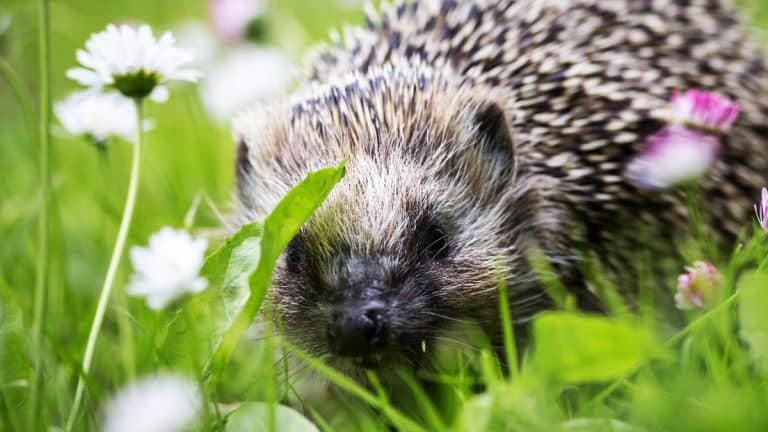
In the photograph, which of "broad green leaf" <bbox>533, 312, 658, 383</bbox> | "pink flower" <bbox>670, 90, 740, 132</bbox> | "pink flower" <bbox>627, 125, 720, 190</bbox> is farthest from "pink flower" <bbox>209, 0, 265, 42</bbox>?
"broad green leaf" <bbox>533, 312, 658, 383</bbox>

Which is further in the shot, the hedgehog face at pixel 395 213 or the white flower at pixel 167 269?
the hedgehog face at pixel 395 213

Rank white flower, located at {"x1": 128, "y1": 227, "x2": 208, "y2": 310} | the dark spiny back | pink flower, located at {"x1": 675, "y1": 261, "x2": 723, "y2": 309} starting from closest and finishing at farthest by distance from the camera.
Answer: white flower, located at {"x1": 128, "y1": 227, "x2": 208, "y2": 310} → pink flower, located at {"x1": 675, "y1": 261, "x2": 723, "y2": 309} → the dark spiny back

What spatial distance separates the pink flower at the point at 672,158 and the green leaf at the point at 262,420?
140 centimetres

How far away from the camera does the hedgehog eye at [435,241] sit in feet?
9.61

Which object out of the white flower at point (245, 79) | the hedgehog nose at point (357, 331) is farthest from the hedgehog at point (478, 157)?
the white flower at point (245, 79)

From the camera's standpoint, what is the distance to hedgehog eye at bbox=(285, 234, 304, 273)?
2902 millimetres

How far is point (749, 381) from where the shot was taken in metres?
2.14

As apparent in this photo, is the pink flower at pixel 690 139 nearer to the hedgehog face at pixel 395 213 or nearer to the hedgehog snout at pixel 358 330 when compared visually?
the hedgehog face at pixel 395 213

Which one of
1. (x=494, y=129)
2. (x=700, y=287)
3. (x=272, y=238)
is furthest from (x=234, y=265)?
(x=700, y=287)

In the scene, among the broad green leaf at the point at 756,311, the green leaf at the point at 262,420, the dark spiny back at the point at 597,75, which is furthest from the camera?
the dark spiny back at the point at 597,75

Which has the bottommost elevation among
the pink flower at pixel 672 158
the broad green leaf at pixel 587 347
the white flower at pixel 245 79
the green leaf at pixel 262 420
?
the green leaf at pixel 262 420

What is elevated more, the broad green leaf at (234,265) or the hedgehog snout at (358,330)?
the broad green leaf at (234,265)

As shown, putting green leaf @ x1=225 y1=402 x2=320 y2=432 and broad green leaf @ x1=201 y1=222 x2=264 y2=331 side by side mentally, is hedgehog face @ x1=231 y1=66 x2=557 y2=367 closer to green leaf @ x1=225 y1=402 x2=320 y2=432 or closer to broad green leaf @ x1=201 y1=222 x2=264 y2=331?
broad green leaf @ x1=201 y1=222 x2=264 y2=331

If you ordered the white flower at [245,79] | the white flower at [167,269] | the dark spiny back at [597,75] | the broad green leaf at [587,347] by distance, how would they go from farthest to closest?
the white flower at [245,79] → the dark spiny back at [597,75] → the white flower at [167,269] → the broad green leaf at [587,347]
